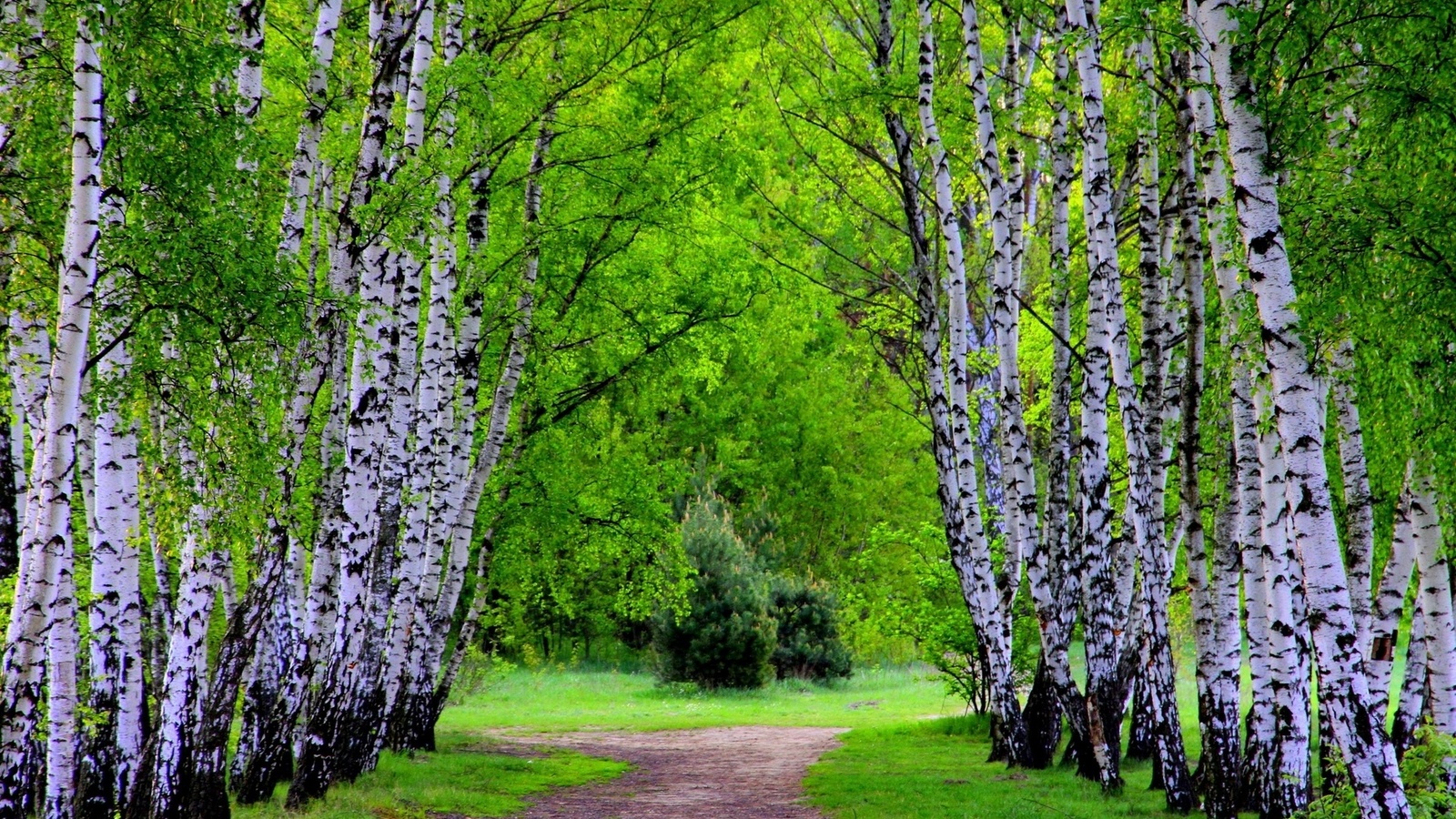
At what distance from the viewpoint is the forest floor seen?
10.4 m

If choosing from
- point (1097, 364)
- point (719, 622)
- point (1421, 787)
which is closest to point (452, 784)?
point (1097, 364)

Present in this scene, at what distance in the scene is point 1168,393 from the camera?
11164 millimetres

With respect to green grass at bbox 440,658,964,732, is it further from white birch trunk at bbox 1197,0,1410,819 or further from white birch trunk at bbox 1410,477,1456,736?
white birch trunk at bbox 1197,0,1410,819

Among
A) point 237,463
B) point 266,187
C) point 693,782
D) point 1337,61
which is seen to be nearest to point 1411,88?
point 1337,61

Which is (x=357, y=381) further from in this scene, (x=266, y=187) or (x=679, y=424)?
(x=679, y=424)

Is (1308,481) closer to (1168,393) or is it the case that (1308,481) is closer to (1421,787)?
(1421,787)

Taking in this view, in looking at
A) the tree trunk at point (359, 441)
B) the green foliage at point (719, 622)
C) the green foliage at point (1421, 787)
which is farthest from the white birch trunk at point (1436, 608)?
the green foliage at point (719, 622)

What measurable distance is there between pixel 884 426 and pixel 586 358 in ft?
73.9

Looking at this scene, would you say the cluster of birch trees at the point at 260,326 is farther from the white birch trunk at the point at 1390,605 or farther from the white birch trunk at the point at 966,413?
the white birch trunk at the point at 1390,605

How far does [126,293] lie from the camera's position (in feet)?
23.1

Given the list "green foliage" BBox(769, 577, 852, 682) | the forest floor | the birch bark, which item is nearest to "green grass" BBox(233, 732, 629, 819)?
the forest floor

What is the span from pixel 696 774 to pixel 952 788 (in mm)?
4062

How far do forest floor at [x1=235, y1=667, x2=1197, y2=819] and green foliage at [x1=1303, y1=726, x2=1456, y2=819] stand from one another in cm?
313

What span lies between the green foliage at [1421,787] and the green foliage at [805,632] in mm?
22151
